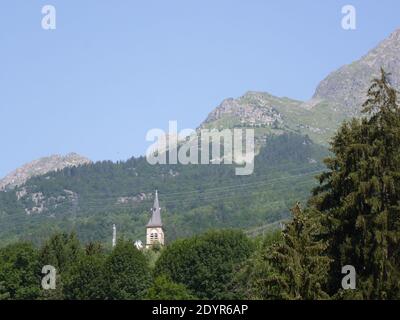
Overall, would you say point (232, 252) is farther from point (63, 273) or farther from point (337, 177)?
point (337, 177)

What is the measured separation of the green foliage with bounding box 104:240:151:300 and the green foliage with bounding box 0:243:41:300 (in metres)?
9.08

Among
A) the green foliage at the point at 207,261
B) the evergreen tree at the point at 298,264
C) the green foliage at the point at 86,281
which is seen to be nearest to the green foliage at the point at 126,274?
the green foliage at the point at 86,281

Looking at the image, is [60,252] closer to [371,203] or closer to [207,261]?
[207,261]

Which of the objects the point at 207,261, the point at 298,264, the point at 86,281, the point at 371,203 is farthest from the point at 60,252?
the point at 298,264

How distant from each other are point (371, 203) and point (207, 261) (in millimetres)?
62166

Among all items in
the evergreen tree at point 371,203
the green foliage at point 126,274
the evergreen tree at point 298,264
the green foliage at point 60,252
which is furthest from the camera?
the green foliage at point 60,252

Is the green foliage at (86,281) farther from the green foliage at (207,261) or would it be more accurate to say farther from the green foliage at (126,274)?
the green foliage at (207,261)

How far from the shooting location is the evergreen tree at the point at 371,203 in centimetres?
3953

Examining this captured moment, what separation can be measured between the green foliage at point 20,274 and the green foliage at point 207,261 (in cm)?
1477

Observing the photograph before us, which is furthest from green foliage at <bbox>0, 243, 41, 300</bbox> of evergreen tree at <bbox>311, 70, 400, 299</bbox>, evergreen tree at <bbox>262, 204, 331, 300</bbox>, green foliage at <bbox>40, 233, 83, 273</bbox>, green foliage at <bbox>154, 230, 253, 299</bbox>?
evergreen tree at <bbox>262, 204, 331, 300</bbox>

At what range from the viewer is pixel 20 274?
3935 inches

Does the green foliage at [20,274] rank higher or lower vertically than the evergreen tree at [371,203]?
lower

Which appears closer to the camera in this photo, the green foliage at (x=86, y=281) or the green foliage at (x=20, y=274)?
the green foliage at (x=86, y=281)
